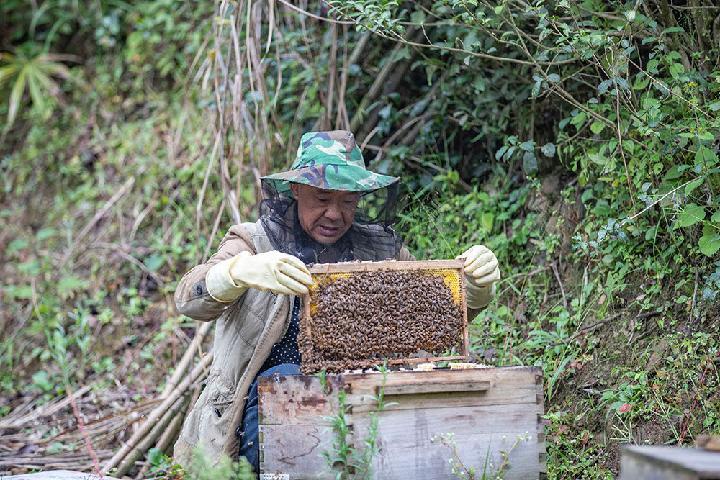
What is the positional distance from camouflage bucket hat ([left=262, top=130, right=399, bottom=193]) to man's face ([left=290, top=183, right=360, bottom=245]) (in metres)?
0.08

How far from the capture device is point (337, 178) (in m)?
4.14

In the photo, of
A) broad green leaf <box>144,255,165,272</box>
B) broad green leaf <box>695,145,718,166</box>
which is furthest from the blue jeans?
broad green leaf <box>144,255,165,272</box>

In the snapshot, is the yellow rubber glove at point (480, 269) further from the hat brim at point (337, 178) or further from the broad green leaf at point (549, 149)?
the broad green leaf at point (549, 149)

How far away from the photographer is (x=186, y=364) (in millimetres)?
5922

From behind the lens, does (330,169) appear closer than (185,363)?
Yes

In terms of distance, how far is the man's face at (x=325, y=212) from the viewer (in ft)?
13.8

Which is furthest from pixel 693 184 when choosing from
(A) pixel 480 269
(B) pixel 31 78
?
(B) pixel 31 78

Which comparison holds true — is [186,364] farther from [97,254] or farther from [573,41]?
[573,41]

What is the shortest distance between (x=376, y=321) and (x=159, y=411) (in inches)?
92.6

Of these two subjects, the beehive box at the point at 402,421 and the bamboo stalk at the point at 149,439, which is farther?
the bamboo stalk at the point at 149,439

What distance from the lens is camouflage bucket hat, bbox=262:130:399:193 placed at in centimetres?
411

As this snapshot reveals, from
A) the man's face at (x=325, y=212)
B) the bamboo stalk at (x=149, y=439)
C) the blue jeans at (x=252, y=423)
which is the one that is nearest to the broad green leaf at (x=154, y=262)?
the bamboo stalk at (x=149, y=439)

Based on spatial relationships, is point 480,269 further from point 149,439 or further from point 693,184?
point 149,439

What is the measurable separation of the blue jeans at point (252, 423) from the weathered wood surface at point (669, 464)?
5.12 ft
